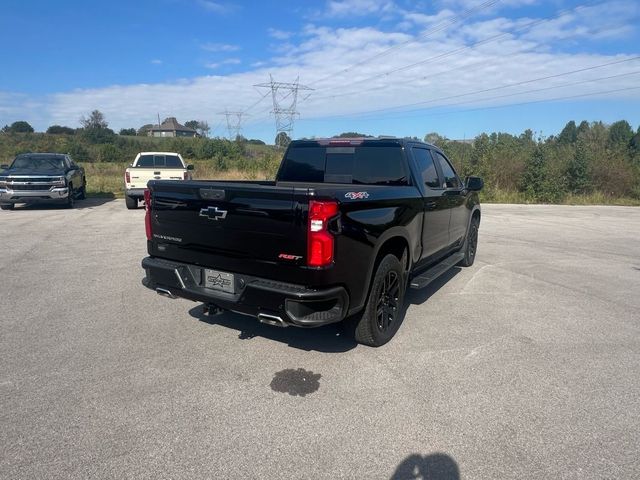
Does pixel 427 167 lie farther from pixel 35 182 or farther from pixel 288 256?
pixel 35 182

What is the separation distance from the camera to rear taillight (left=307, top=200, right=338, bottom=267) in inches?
126

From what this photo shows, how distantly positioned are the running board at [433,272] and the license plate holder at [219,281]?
199 cm

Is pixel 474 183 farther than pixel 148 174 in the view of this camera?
No

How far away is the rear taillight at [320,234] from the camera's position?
3205 millimetres

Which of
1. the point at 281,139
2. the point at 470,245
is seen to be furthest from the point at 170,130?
the point at 470,245

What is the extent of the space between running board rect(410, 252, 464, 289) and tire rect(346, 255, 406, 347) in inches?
11.8

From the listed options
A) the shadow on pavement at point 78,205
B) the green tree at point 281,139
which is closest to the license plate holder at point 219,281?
the shadow on pavement at point 78,205

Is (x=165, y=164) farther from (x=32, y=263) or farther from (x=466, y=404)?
(x=466, y=404)

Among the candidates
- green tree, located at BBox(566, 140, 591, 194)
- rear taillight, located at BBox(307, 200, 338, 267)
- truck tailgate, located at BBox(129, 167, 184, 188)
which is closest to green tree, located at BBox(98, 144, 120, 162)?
truck tailgate, located at BBox(129, 167, 184, 188)

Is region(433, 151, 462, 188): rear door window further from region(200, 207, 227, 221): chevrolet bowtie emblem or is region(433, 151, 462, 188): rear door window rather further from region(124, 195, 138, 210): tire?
region(124, 195, 138, 210): tire

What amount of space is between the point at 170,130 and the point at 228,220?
386 feet

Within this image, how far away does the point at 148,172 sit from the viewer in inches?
540

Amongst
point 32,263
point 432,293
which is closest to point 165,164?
point 32,263

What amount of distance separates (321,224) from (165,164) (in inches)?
509
